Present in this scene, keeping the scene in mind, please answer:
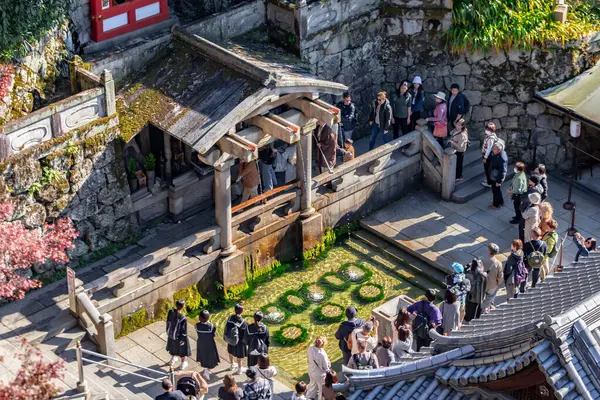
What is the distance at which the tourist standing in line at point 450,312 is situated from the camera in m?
27.0

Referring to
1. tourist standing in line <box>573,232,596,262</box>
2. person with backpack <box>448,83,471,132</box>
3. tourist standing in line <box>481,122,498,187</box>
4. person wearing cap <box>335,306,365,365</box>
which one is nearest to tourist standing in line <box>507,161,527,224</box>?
tourist standing in line <box>481,122,498,187</box>

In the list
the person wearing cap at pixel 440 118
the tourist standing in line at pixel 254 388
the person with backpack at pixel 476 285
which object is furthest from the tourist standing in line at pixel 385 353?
the person wearing cap at pixel 440 118

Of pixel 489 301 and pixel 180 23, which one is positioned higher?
pixel 180 23

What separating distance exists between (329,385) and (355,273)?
280 inches

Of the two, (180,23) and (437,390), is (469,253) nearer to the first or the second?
(180,23)

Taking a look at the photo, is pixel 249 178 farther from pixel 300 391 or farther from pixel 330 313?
pixel 300 391

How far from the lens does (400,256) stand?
Result: 3203 cm

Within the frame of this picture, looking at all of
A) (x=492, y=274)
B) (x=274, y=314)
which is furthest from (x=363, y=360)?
(x=274, y=314)

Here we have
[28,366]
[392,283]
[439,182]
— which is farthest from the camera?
[439,182]

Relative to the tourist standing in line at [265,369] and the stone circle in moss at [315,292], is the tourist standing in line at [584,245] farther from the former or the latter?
the tourist standing in line at [265,369]

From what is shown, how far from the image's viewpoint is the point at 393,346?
1029 inches

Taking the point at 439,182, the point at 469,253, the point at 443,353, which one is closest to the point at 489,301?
the point at 469,253

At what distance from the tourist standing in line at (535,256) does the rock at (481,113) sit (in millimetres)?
6620

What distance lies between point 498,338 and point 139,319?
39.2ft
